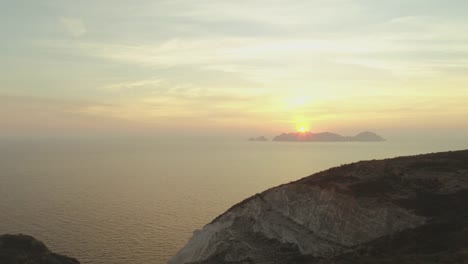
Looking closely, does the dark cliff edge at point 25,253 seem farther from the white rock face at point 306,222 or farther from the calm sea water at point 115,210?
the white rock face at point 306,222

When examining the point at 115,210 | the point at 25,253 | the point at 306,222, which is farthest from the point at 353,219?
the point at 115,210

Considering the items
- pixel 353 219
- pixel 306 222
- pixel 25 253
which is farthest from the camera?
pixel 25 253

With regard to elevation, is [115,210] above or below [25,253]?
below

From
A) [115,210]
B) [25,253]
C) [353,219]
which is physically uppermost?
[353,219]

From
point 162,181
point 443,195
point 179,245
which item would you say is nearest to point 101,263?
point 179,245

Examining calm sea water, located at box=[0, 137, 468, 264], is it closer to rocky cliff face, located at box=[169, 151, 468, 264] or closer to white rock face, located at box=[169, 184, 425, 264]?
white rock face, located at box=[169, 184, 425, 264]

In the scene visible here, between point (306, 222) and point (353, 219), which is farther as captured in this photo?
point (306, 222)

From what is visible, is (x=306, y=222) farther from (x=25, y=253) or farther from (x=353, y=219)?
(x=25, y=253)

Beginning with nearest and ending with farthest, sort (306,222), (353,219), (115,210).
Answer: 1. (353,219)
2. (306,222)
3. (115,210)
